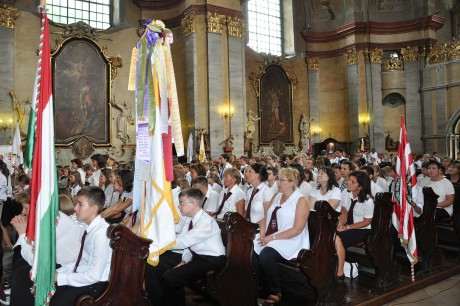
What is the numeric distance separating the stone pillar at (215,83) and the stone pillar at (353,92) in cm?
918

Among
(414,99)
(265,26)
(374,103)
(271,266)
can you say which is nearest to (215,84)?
(265,26)

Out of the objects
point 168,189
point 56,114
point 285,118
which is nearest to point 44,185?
point 168,189

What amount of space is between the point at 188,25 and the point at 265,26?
6859mm

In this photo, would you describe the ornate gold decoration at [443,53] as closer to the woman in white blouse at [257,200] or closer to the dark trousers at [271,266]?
the woman in white blouse at [257,200]

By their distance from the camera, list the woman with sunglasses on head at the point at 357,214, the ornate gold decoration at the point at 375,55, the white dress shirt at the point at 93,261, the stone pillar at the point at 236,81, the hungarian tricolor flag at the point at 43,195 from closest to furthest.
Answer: the hungarian tricolor flag at the point at 43,195 < the white dress shirt at the point at 93,261 < the woman with sunglasses on head at the point at 357,214 < the stone pillar at the point at 236,81 < the ornate gold decoration at the point at 375,55

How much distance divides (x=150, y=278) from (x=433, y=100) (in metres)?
22.5

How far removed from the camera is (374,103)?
23859 mm

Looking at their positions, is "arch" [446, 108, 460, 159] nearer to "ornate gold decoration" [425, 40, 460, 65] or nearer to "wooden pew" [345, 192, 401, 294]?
"ornate gold decoration" [425, 40, 460, 65]

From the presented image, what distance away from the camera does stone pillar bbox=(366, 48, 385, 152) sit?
23812mm

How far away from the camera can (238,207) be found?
6605mm

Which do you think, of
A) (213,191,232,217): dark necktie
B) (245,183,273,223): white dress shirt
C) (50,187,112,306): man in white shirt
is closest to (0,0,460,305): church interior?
(213,191,232,217): dark necktie

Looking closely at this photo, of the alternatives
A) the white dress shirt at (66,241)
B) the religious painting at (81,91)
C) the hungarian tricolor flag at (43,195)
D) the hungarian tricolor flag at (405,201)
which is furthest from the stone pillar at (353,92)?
the hungarian tricolor flag at (43,195)

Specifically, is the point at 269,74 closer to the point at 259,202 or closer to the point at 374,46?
the point at 374,46

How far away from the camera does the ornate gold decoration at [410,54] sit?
77.8ft
